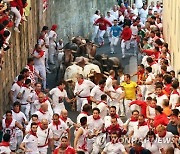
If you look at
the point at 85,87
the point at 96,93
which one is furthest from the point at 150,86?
the point at 85,87

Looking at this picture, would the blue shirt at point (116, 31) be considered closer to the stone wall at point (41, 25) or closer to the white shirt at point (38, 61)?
the stone wall at point (41, 25)

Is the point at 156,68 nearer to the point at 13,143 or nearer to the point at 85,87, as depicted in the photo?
the point at 85,87

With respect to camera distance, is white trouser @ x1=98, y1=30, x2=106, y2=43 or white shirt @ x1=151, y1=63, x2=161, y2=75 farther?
white trouser @ x1=98, y1=30, x2=106, y2=43

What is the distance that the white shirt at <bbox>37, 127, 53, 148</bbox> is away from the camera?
16.3m

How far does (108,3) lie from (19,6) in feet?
62.8

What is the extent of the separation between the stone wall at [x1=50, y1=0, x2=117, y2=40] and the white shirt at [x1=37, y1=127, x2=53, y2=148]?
17526 millimetres

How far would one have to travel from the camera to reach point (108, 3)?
41.3 metres

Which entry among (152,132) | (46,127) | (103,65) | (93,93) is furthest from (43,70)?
(152,132)

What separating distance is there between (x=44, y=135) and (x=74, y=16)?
19839 millimetres

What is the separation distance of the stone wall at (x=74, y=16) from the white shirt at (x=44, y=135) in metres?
17.5

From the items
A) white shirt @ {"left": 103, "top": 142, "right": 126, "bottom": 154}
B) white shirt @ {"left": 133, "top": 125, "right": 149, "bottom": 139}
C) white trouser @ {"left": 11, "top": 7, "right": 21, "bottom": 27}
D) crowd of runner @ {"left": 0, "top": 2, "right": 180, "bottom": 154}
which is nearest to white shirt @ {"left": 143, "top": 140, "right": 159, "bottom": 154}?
crowd of runner @ {"left": 0, "top": 2, "right": 180, "bottom": 154}

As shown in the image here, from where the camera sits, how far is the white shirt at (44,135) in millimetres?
16325

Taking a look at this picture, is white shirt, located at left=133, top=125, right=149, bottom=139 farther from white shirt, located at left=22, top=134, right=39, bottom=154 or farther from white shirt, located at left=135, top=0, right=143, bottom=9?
white shirt, located at left=135, top=0, right=143, bottom=9

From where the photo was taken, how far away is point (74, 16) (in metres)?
35.8
